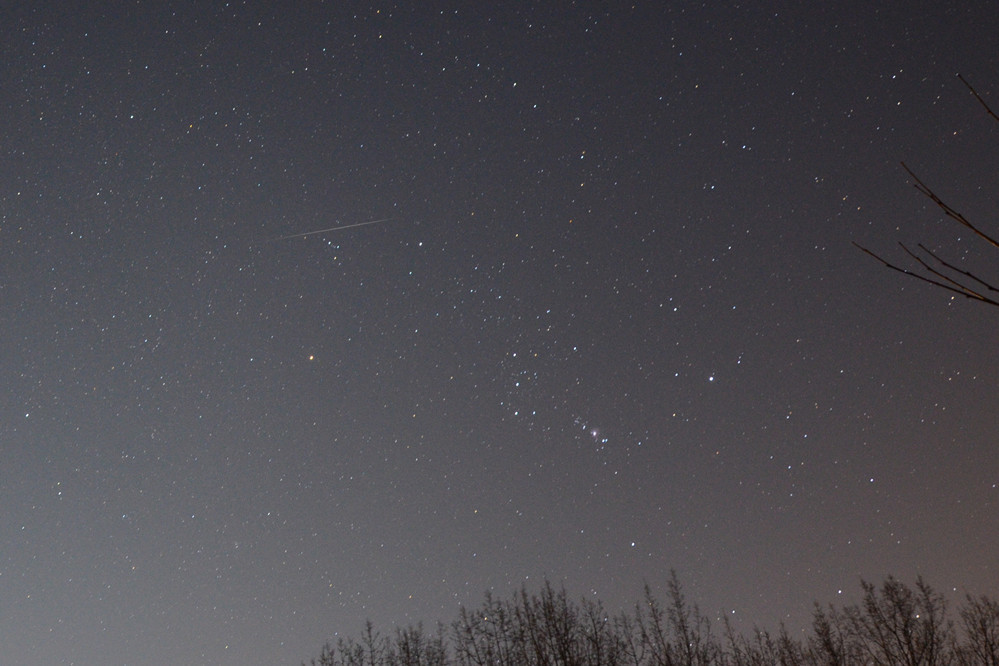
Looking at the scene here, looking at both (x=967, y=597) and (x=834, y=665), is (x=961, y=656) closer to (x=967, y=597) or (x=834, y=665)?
(x=967, y=597)

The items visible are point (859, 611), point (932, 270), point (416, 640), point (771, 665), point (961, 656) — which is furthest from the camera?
point (416, 640)

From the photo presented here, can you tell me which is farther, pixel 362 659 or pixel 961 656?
pixel 362 659

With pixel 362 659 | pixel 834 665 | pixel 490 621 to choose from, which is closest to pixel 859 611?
pixel 834 665

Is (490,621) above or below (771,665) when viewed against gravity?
above

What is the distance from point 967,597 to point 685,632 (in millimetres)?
9503

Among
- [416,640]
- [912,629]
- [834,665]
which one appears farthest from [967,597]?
[416,640]

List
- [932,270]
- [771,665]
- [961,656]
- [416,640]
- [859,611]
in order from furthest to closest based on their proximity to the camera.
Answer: [416,640] → [771,665] → [859,611] → [961,656] → [932,270]

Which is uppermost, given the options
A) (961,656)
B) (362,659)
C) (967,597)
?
(362,659)

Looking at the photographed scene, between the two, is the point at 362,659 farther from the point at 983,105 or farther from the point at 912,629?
the point at 983,105

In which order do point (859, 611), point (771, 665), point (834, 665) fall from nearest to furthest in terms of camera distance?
point (834, 665) < point (859, 611) < point (771, 665)

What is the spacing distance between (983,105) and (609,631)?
95.4 feet

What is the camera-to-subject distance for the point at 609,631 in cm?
2791

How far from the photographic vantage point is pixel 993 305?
55.8 inches

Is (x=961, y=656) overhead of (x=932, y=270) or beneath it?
beneath
